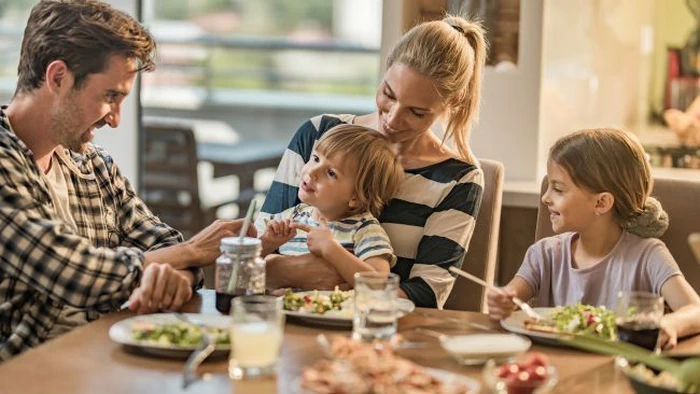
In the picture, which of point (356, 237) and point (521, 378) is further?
point (356, 237)

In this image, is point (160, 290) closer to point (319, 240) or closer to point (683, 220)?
point (319, 240)

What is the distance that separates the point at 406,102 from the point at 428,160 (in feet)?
0.60

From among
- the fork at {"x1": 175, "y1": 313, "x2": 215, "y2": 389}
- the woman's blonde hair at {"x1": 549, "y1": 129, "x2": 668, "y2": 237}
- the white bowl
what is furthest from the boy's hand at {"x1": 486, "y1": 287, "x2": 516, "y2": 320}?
the fork at {"x1": 175, "y1": 313, "x2": 215, "y2": 389}

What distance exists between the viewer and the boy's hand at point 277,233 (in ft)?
7.88

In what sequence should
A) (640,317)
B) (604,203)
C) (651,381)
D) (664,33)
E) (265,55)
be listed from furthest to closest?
(265,55)
(664,33)
(604,203)
(640,317)
(651,381)

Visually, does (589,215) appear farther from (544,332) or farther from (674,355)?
(674,355)

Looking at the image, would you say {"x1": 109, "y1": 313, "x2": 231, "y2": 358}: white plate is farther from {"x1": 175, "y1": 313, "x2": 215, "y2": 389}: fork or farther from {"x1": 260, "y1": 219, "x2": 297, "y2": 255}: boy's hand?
{"x1": 260, "y1": 219, "x2": 297, "y2": 255}: boy's hand

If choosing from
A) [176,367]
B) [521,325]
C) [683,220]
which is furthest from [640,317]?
[176,367]

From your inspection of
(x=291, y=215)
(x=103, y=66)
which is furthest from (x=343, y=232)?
(x=103, y=66)

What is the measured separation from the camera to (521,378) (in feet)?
5.57

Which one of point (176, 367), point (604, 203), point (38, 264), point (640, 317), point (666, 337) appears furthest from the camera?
point (604, 203)

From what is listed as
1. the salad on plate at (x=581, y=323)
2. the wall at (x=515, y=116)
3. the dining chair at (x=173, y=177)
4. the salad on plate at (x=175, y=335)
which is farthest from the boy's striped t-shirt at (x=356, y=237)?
the dining chair at (x=173, y=177)

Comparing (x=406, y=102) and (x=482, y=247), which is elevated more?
(x=406, y=102)

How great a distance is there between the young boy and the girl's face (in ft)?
1.13
